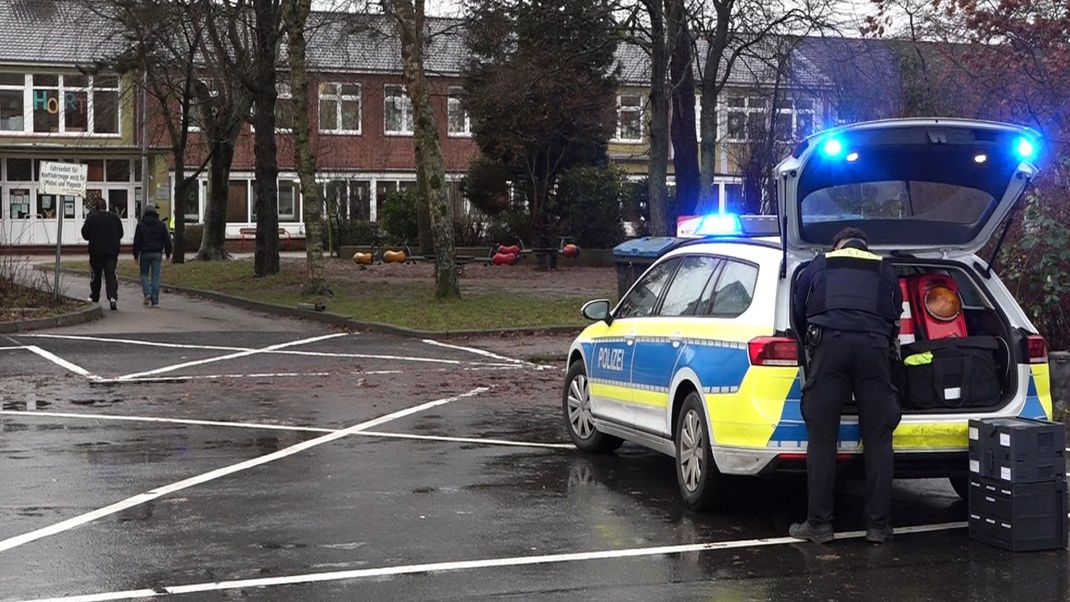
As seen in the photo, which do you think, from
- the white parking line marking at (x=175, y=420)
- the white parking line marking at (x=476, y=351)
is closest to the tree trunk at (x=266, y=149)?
the white parking line marking at (x=476, y=351)

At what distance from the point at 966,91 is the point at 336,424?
54.0 feet

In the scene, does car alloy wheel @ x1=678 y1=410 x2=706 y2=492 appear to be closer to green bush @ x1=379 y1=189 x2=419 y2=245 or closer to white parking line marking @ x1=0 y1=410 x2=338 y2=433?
white parking line marking @ x1=0 y1=410 x2=338 y2=433

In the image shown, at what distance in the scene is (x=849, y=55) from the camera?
95.1 ft

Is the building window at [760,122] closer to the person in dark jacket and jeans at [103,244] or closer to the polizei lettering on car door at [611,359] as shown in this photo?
the person in dark jacket and jeans at [103,244]

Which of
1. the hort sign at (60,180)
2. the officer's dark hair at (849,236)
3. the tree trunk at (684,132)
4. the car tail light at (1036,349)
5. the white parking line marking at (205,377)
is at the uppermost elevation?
the tree trunk at (684,132)

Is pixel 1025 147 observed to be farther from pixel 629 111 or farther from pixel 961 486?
pixel 629 111

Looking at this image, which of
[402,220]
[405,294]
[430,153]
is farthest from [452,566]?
[402,220]

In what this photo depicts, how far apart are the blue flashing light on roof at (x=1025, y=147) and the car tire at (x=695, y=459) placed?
2.30 metres

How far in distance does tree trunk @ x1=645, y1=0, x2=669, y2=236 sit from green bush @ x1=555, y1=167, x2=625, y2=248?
8495mm

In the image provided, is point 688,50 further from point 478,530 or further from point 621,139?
point 621,139

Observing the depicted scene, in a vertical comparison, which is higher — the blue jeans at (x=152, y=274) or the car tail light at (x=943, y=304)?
the car tail light at (x=943, y=304)

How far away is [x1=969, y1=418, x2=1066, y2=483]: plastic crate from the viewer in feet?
25.4

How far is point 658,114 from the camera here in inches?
1197

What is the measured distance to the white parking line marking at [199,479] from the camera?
7953 mm
